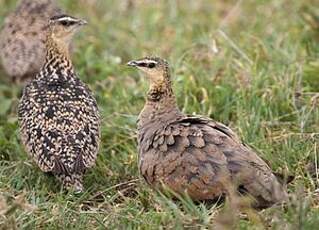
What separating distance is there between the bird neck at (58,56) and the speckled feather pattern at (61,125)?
0.07m

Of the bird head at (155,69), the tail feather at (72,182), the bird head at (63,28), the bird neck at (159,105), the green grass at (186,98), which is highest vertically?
the bird head at (63,28)

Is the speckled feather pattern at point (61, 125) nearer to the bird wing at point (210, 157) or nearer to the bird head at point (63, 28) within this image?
the bird head at point (63, 28)

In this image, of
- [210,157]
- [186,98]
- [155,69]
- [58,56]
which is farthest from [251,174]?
[58,56]

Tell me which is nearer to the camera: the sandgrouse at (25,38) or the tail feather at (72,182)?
the tail feather at (72,182)

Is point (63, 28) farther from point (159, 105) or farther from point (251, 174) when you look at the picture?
point (251, 174)

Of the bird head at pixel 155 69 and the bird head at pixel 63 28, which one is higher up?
the bird head at pixel 63 28

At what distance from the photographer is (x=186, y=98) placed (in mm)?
8156

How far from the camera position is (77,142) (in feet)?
22.6

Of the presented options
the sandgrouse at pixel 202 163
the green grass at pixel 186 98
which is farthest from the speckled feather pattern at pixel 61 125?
the sandgrouse at pixel 202 163

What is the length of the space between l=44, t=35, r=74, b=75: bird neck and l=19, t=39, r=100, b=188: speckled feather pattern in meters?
0.07

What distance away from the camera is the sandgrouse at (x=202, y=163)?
5.94 m

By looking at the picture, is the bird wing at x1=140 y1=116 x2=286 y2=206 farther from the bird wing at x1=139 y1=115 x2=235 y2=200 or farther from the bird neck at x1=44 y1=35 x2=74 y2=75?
the bird neck at x1=44 y1=35 x2=74 y2=75

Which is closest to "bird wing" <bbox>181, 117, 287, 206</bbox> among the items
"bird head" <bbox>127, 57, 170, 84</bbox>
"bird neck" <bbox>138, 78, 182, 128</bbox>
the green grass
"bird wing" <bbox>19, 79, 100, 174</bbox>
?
the green grass

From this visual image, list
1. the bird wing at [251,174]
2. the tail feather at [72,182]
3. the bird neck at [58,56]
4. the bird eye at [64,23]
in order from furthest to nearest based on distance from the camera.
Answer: the bird eye at [64,23], the bird neck at [58,56], the tail feather at [72,182], the bird wing at [251,174]
